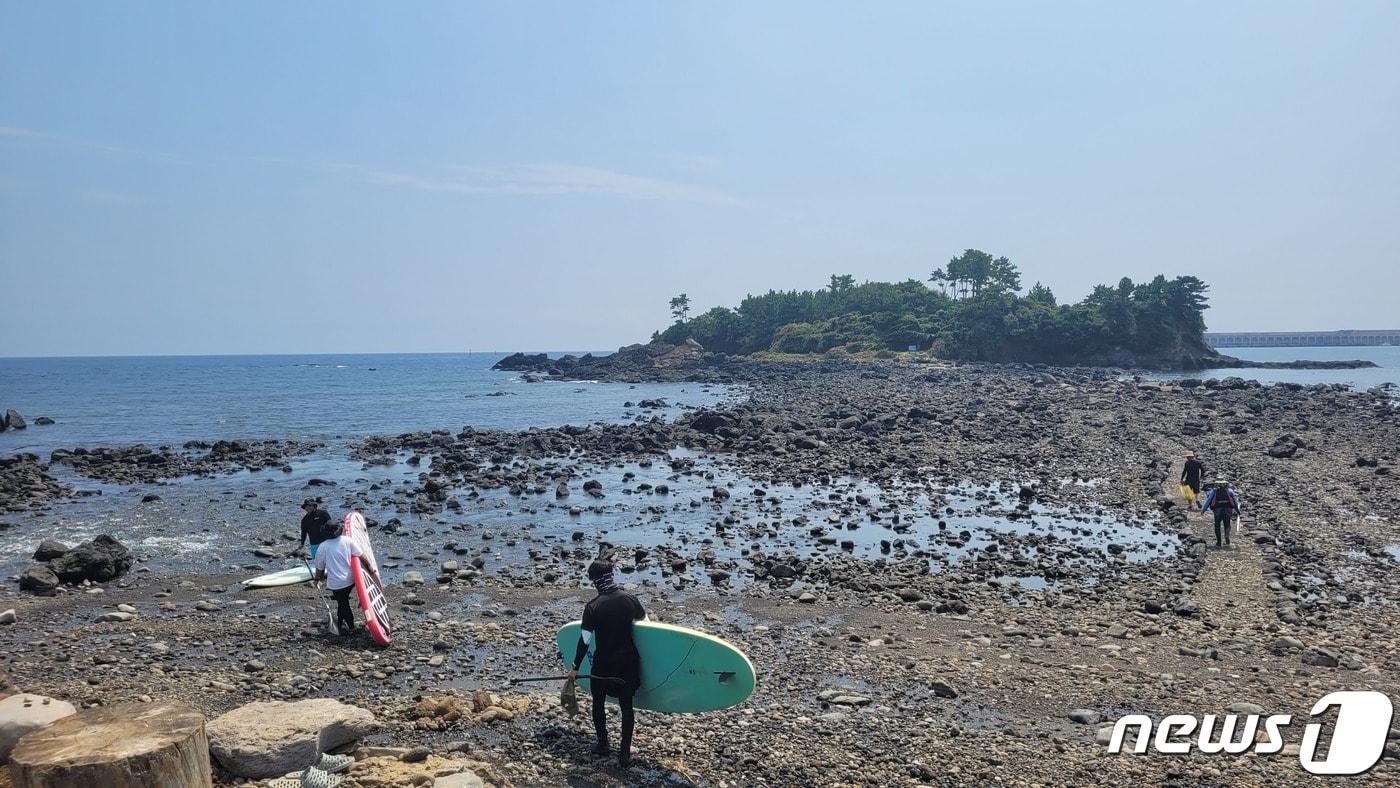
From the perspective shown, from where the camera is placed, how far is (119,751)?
552 cm

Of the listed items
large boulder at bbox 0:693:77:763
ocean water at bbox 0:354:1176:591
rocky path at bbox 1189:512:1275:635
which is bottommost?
ocean water at bbox 0:354:1176:591

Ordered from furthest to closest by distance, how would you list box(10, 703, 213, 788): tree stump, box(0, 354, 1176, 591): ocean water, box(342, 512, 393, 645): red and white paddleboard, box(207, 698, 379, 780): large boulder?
box(0, 354, 1176, 591): ocean water
box(342, 512, 393, 645): red and white paddleboard
box(207, 698, 379, 780): large boulder
box(10, 703, 213, 788): tree stump

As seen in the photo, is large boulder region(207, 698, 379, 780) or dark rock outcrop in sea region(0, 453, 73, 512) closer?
large boulder region(207, 698, 379, 780)

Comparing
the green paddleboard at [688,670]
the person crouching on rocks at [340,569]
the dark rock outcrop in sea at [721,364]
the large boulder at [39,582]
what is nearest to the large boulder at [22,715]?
the green paddleboard at [688,670]

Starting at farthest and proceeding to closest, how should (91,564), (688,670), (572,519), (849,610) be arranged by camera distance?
1. (572,519)
2. (91,564)
3. (849,610)
4. (688,670)

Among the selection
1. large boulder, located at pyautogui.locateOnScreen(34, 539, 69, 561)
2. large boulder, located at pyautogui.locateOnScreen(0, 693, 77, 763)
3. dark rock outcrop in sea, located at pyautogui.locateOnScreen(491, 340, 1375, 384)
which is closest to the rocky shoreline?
large boulder, located at pyautogui.locateOnScreen(0, 693, 77, 763)

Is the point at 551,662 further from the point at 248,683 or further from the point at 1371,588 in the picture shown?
the point at 1371,588

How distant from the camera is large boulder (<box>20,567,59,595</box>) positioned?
1652 cm

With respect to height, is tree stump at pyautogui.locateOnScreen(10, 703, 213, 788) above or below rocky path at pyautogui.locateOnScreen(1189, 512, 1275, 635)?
above

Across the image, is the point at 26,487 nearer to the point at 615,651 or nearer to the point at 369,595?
the point at 369,595

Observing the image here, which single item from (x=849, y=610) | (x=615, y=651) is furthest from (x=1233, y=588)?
(x=615, y=651)

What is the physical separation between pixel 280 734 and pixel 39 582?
1317 cm

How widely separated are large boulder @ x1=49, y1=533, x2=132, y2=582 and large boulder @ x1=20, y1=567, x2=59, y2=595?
30 cm

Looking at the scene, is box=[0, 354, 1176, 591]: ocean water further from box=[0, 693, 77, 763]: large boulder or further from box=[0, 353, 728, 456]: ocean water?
box=[0, 693, 77, 763]: large boulder
